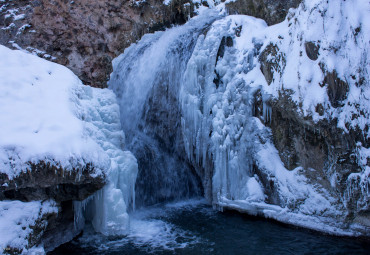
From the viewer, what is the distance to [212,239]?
4.63m

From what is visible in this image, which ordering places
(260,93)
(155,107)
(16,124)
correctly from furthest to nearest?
1. (155,107)
2. (260,93)
3. (16,124)

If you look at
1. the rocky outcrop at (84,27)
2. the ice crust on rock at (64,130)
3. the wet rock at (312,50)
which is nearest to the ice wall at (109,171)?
the ice crust on rock at (64,130)

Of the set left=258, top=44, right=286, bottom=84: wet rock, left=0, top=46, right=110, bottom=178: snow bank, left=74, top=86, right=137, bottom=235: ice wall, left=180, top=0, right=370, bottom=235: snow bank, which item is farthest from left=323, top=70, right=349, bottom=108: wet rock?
left=0, top=46, right=110, bottom=178: snow bank

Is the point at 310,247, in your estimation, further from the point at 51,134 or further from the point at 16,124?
the point at 16,124

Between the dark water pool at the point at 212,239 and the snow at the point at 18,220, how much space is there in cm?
76

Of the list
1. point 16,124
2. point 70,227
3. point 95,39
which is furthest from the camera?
point 95,39

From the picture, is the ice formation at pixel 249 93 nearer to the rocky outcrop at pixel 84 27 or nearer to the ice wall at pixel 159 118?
the ice wall at pixel 159 118

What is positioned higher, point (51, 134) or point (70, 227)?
point (51, 134)

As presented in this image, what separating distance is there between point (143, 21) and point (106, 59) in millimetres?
1381

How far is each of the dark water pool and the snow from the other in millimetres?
759

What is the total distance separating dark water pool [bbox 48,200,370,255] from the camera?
4.23m

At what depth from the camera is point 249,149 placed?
17.4 feet

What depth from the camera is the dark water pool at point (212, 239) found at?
13.9 ft

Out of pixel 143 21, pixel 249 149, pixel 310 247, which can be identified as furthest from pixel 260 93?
pixel 143 21
